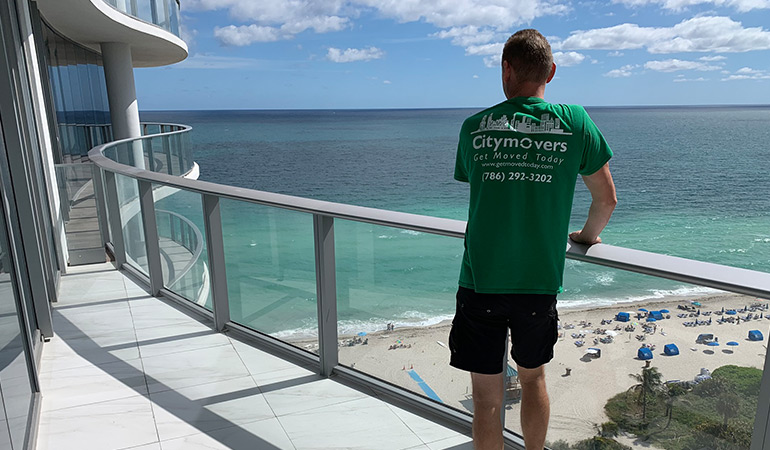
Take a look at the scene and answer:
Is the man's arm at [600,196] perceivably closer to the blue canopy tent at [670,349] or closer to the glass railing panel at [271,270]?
the blue canopy tent at [670,349]

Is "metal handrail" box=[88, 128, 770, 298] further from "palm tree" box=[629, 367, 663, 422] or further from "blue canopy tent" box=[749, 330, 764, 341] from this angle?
"palm tree" box=[629, 367, 663, 422]

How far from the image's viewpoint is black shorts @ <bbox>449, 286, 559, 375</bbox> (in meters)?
2.10

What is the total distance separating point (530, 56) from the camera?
1.97 metres

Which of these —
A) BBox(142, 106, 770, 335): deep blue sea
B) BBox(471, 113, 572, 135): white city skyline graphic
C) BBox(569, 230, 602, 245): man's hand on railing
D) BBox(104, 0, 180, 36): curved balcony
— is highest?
BBox(104, 0, 180, 36): curved balcony

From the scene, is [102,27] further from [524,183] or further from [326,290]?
[524,183]

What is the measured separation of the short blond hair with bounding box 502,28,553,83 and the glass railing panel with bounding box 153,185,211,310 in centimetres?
292

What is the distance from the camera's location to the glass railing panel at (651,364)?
1934 mm

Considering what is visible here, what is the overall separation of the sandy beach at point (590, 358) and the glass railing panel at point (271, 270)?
0.63m

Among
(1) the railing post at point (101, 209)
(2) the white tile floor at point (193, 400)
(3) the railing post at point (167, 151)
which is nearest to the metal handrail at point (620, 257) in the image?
(2) the white tile floor at point (193, 400)

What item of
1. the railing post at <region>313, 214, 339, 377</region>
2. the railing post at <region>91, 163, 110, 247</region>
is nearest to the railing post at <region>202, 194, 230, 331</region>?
the railing post at <region>313, 214, 339, 377</region>

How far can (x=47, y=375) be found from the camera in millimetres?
3744

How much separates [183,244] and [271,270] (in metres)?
1.56

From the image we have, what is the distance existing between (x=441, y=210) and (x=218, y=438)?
153ft

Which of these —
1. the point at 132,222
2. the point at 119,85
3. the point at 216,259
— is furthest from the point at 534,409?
the point at 119,85
